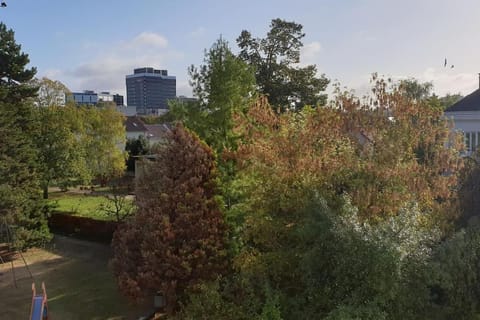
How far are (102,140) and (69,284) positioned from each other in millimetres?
18957

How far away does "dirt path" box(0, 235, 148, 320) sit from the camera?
14.5m

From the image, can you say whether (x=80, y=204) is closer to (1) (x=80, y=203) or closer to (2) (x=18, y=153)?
(1) (x=80, y=203)

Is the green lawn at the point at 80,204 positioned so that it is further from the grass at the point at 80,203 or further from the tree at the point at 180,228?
the tree at the point at 180,228

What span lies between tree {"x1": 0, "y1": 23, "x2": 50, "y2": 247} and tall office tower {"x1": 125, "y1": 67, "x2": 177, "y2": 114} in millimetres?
117535

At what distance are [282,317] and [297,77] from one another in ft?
65.2

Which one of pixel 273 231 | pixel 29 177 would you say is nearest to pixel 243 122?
pixel 273 231

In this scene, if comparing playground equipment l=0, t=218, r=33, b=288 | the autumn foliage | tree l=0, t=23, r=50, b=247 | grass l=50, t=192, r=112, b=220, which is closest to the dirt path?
playground equipment l=0, t=218, r=33, b=288

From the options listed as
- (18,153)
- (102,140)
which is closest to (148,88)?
(102,140)

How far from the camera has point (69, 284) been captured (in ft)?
57.4

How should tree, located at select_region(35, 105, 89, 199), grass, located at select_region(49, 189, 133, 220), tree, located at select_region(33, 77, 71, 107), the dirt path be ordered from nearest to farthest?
1. the dirt path
2. grass, located at select_region(49, 189, 133, 220)
3. tree, located at select_region(35, 105, 89, 199)
4. tree, located at select_region(33, 77, 71, 107)

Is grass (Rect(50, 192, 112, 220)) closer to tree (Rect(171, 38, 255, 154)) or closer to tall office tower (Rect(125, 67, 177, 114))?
tree (Rect(171, 38, 255, 154))

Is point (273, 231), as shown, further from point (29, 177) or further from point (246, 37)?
point (246, 37)

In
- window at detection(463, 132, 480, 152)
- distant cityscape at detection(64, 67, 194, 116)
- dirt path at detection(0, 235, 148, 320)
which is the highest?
distant cityscape at detection(64, 67, 194, 116)

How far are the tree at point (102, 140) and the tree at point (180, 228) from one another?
22.7 metres
